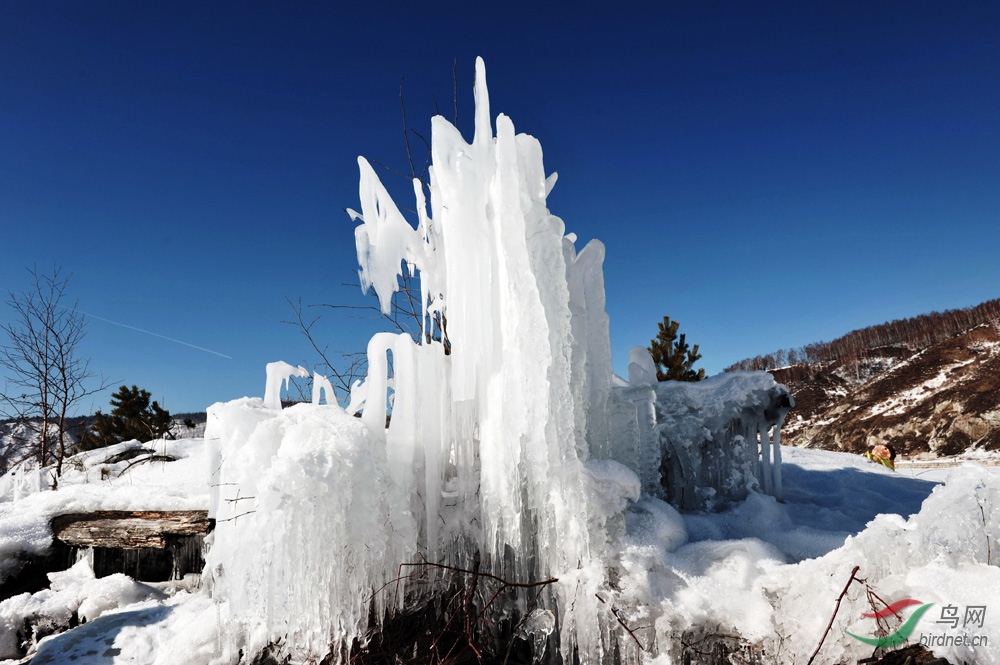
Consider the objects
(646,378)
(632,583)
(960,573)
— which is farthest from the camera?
(646,378)

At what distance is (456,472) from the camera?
385 cm

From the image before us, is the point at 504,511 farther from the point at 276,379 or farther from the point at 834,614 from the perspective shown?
the point at 276,379

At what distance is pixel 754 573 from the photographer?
318 centimetres

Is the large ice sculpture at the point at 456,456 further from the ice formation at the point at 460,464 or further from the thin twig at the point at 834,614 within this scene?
the thin twig at the point at 834,614

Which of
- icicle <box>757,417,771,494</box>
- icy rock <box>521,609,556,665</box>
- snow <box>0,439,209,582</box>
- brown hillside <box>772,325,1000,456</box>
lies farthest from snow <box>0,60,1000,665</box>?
brown hillside <box>772,325,1000,456</box>

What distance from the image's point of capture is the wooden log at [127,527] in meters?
5.22

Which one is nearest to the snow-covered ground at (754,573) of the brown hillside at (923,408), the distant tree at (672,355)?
the distant tree at (672,355)

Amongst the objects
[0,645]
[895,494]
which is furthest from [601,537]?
[0,645]

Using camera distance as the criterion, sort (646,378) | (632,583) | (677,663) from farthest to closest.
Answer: (646,378) → (632,583) → (677,663)

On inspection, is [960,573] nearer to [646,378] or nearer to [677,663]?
[677,663]

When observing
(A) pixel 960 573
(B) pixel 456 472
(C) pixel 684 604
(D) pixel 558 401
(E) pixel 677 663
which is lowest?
(E) pixel 677 663

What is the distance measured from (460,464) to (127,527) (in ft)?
13.6

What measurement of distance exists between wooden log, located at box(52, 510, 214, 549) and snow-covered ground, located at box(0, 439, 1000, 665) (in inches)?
6.6

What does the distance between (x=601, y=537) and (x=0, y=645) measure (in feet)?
17.6
